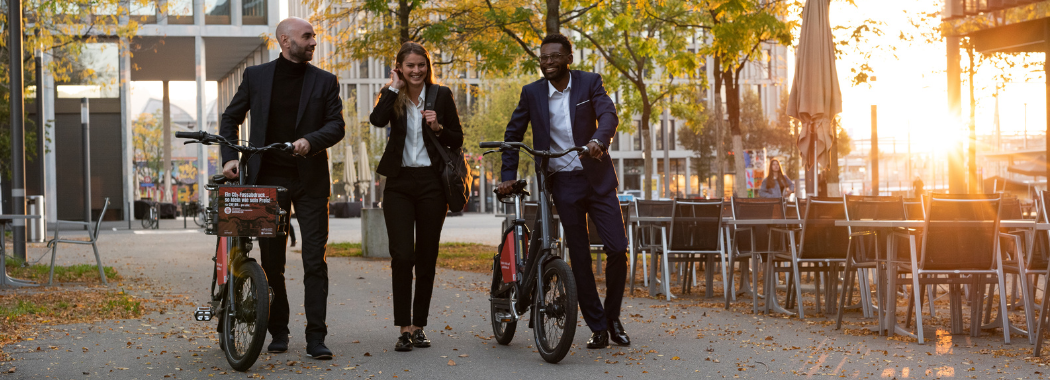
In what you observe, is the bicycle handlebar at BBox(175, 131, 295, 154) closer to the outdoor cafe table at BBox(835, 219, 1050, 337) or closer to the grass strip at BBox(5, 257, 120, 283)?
the outdoor cafe table at BBox(835, 219, 1050, 337)

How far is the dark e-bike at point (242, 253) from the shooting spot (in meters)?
4.93

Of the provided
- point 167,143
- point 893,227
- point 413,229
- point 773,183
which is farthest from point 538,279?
point 167,143

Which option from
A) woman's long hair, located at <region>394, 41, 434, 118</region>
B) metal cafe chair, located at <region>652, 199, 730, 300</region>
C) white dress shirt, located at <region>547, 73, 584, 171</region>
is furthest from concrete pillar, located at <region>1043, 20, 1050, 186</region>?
woman's long hair, located at <region>394, 41, 434, 118</region>

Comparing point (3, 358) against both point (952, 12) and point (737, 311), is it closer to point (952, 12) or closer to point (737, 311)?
point (737, 311)

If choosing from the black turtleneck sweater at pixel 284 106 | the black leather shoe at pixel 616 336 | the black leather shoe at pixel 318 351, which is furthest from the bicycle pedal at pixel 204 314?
the black leather shoe at pixel 616 336

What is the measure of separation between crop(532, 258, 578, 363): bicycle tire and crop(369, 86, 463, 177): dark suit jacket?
0.95 m

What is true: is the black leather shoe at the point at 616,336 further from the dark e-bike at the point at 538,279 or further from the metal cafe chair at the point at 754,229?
the metal cafe chair at the point at 754,229

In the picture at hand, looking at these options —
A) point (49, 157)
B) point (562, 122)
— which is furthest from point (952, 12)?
point (49, 157)

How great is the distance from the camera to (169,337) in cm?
643

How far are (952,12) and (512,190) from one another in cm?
1604

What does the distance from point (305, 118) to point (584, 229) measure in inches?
67.2

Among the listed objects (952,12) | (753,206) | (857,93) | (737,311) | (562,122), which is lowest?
(737,311)

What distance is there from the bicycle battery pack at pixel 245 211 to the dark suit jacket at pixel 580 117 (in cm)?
141

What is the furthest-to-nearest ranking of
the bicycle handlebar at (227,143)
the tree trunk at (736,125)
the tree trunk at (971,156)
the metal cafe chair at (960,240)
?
1. the tree trunk at (971,156)
2. the tree trunk at (736,125)
3. the metal cafe chair at (960,240)
4. the bicycle handlebar at (227,143)
